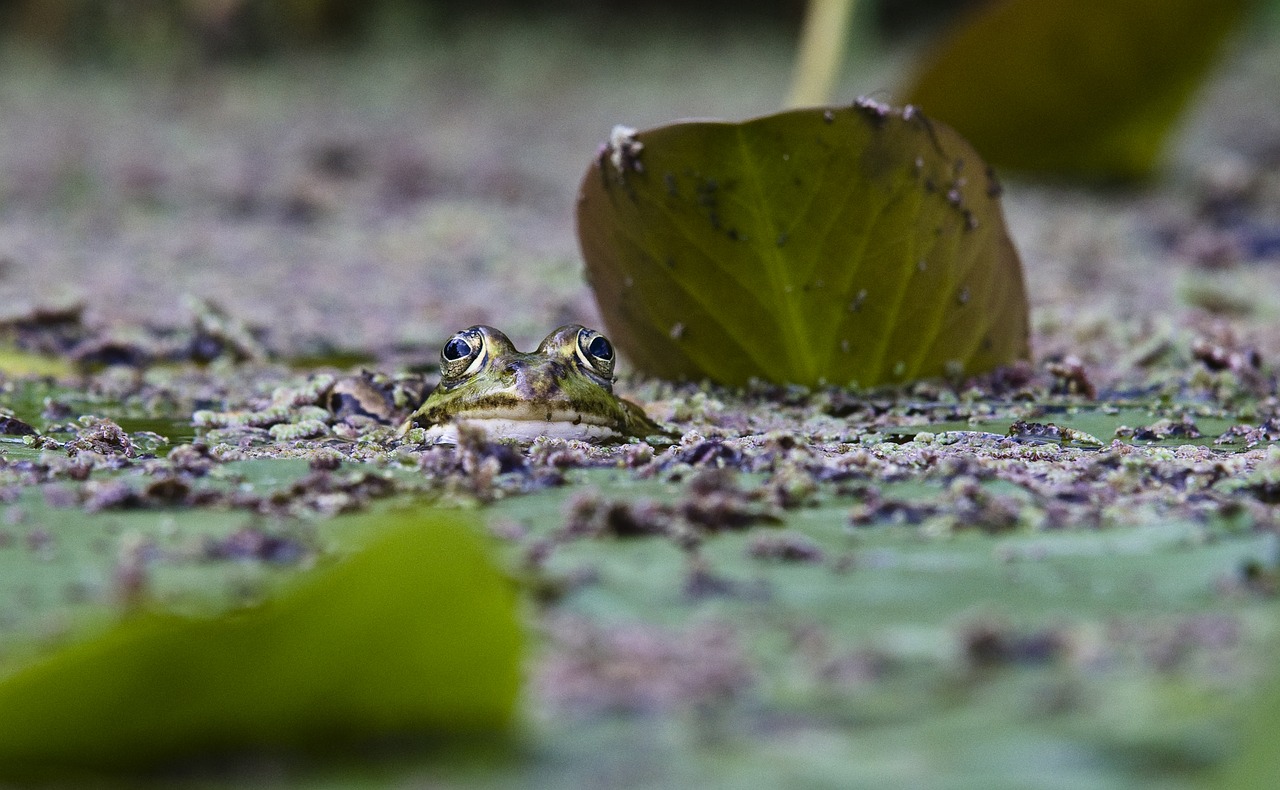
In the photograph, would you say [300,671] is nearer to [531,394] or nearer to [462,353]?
[531,394]

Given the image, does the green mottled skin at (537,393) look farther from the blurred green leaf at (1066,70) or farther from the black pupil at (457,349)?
the blurred green leaf at (1066,70)

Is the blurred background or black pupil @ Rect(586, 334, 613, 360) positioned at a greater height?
the blurred background

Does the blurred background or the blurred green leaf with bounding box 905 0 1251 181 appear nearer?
the blurred background

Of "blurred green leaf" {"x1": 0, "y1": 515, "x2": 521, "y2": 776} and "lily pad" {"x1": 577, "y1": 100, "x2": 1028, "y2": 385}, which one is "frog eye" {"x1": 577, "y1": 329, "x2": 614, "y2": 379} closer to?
"lily pad" {"x1": 577, "y1": 100, "x2": 1028, "y2": 385}

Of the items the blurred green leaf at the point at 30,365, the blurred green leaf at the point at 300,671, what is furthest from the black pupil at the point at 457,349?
the blurred green leaf at the point at 300,671

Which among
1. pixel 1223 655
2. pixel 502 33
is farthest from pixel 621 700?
pixel 502 33

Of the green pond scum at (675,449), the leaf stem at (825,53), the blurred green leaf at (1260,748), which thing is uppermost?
the leaf stem at (825,53)

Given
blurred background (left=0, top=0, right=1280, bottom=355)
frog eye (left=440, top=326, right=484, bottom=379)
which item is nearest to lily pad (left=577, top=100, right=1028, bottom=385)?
blurred background (left=0, top=0, right=1280, bottom=355)
